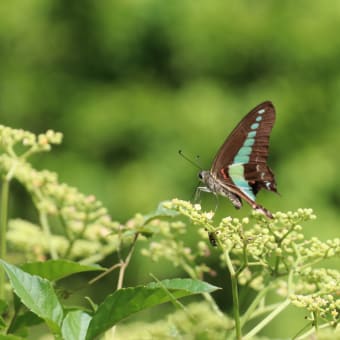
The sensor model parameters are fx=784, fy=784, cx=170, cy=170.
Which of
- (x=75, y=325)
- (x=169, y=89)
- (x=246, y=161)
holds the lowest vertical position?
(x=75, y=325)

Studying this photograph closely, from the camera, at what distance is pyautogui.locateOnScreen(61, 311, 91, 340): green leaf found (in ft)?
3.43

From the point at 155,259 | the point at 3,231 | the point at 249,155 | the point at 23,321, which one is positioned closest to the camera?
the point at 23,321

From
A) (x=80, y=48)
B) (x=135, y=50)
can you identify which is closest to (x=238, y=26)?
(x=135, y=50)

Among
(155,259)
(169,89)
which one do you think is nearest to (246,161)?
(155,259)

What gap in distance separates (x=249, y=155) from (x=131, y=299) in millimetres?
943

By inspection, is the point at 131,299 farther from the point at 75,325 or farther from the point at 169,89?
the point at 169,89

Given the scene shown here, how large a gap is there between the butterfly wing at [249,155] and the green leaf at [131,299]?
2.78 ft

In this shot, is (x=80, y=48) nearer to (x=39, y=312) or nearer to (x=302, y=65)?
(x=302, y=65)

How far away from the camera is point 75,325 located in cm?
107

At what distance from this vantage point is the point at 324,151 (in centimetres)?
643

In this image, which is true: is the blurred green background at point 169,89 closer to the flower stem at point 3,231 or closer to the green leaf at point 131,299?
the flower stem at point 3,231

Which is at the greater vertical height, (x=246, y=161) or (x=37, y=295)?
(x=246, y=161)

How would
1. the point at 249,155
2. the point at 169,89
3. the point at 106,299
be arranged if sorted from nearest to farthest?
the point at 106,299, the point at 249,155, the point at 169,89

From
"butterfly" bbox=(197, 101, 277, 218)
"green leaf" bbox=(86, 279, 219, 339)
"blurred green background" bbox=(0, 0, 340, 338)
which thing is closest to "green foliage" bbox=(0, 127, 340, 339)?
"green leaf" bbox=(86, 279, 219, 339)
